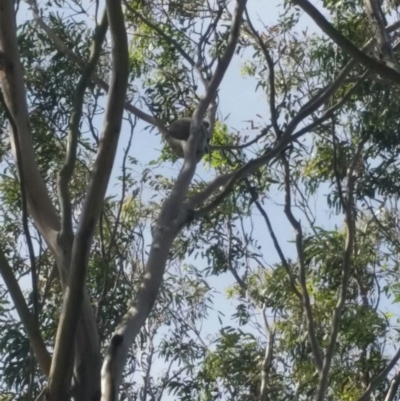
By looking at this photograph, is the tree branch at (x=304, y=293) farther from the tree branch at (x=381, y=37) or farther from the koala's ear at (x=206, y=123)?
the tree branch at (x=381, y=37)

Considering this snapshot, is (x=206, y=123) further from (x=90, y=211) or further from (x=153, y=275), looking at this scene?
(x=90, y=211)

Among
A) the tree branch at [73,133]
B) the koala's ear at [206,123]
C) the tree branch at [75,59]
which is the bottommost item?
the tree branch at [73,133]

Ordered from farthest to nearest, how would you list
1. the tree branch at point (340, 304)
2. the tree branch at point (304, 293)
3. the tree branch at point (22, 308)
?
the tree branch at point (304, 293), the tree branch at point (340, 304), the tree branch at point (22, 308)

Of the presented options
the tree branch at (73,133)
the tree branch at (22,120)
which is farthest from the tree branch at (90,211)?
the tree branch at (22,120)

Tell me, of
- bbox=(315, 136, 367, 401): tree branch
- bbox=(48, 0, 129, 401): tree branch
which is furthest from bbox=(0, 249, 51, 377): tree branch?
bbox=(315, 136, 367, 401): tree branch

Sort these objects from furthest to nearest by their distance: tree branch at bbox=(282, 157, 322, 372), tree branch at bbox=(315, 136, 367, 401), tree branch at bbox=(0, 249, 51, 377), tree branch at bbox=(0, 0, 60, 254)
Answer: tree branch at bbox=(282, 157, 322, 372)
tree branch at bbox=(315, 136, 367, 401)
tree branch at bbox=(0, 0, 60, 254)
tree branch at bbox=(0, 249, 51, 377)

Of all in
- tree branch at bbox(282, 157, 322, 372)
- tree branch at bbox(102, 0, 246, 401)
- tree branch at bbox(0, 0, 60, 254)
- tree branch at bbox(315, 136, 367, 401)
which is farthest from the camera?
tree branch at bbox(282, 157, 322, 372)

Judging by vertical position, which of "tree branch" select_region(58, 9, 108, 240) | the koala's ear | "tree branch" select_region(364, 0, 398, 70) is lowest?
"tree branch" select_region(58, 9, 108, 240)

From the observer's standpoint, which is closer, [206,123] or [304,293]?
[304,293]

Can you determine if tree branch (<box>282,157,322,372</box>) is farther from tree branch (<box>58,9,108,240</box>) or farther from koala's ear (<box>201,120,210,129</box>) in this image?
tree branch (<box>58,9,108,240</box>)

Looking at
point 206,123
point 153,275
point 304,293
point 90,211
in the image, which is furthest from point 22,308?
point 206,123

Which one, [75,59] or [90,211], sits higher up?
[75,59]

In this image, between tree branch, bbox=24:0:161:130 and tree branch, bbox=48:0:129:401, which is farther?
tree branch, bbox=24:0:161:130

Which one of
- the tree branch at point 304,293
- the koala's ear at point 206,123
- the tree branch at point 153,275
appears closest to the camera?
the tree branch at point 153,275
